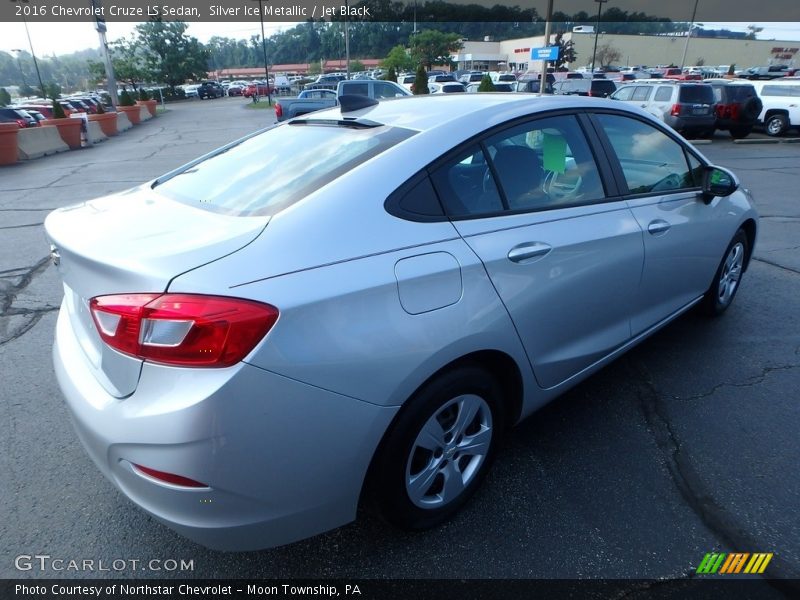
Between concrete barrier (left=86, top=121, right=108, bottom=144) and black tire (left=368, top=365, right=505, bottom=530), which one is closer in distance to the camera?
black tire (left=368, top=365, right=505, bottom=530)

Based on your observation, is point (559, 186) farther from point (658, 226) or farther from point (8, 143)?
point (8, 143)

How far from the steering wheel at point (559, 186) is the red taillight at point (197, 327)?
1.58 meters

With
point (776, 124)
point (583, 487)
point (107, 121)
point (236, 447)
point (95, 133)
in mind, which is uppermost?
point (236, 447)

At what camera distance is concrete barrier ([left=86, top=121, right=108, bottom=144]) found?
19.2m

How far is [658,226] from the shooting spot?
3027 millimetres

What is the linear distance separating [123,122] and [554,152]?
89.6ft

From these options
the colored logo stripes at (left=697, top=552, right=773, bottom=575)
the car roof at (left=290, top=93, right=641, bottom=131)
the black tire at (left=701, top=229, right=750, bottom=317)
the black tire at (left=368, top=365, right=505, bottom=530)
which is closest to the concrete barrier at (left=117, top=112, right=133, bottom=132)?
the car roof at (left=290, top=93, right=641, bottom=131)

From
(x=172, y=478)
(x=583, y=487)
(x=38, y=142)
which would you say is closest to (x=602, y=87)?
(x=38, y=142)

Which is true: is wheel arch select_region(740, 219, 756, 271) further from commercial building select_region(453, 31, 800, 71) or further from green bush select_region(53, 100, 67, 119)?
commercial building select_region(453, 31, 800, 71)

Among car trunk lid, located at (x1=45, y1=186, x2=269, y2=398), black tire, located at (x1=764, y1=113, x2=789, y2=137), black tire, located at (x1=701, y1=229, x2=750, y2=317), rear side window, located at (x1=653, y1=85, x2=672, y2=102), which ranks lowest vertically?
black tire, located at (x1=764, y1=113, x2=789, y2=137)

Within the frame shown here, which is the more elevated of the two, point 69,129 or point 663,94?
point 663,94

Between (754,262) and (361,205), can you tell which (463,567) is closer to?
(361,205)

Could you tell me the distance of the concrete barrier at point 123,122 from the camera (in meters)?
24.2

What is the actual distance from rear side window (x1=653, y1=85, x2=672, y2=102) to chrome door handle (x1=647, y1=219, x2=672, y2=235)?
15.3 metres
